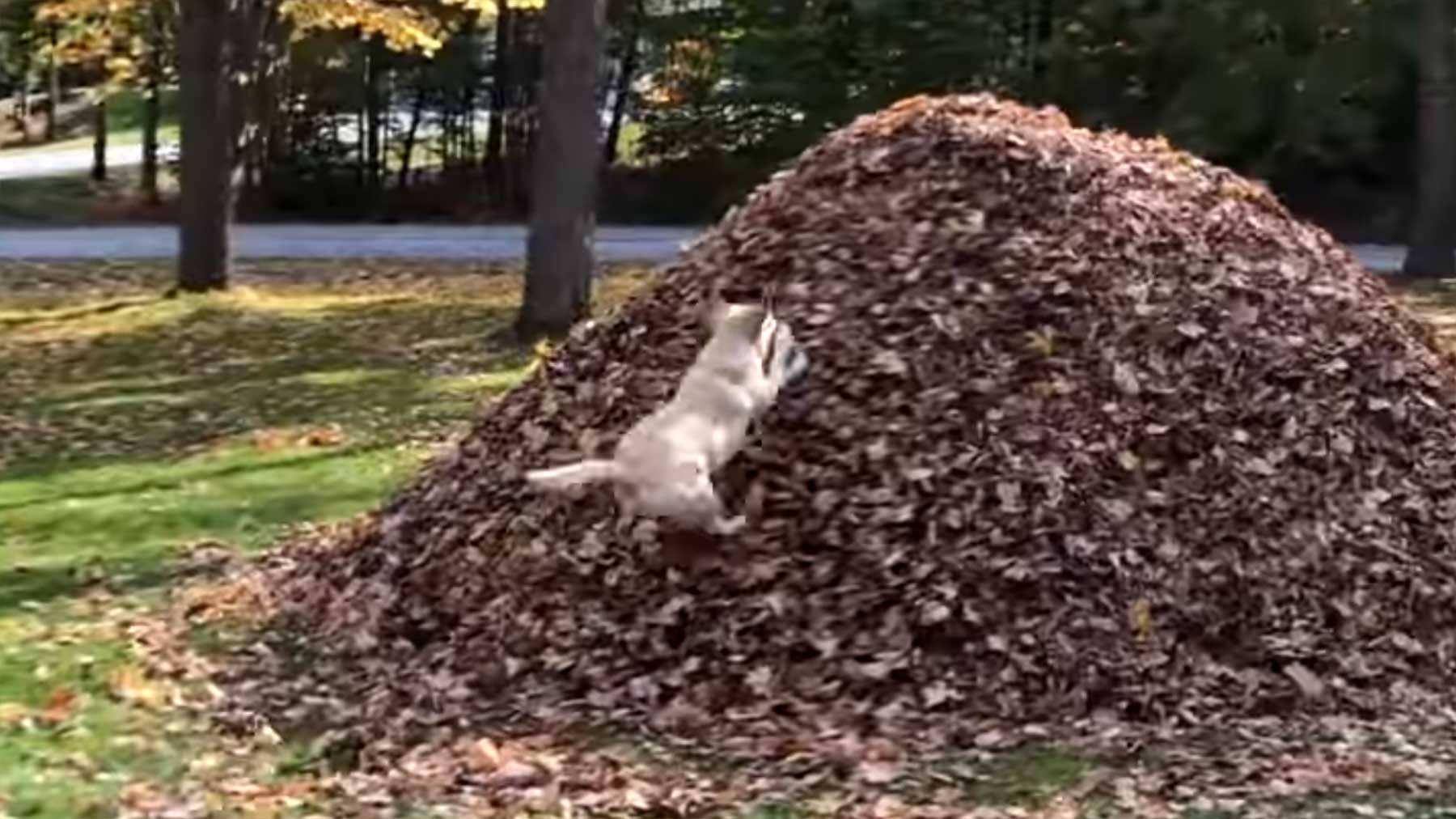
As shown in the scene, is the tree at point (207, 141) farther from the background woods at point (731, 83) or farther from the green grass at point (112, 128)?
the green grass at point (112, 128)

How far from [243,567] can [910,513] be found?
290cm

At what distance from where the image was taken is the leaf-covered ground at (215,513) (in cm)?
610

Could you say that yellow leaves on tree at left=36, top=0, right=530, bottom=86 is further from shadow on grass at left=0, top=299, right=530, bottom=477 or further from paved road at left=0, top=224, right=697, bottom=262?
shadow on grass at left=0, top=299, right=530, bottom=477

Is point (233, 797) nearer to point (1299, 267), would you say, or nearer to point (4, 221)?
point (1299, 267)

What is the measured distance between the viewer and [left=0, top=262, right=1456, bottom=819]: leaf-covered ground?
610cm

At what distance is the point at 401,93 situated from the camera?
1141 inches

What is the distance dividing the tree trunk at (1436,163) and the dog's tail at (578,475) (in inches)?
516

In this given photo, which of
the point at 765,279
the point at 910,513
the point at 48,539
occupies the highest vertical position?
the point at 765,279

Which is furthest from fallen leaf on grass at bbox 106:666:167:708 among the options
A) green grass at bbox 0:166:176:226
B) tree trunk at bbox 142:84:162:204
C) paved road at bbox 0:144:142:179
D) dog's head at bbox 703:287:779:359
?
paved road at bbox 0:144:142:179

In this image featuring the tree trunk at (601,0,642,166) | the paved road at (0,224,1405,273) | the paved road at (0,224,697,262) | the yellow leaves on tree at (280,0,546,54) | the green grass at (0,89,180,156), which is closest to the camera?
the yellow leaves on tree at (280,0,546,54)

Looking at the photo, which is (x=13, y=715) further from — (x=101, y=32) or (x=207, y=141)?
(x=101, y=32)

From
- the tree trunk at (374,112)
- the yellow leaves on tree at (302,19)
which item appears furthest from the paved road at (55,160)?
the yellow leaves on tree at (302,19)

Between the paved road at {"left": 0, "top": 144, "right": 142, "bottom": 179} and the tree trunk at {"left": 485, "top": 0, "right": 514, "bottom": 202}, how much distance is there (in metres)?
6.69

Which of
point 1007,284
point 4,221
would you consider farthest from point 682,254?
Answer: point 4,221
